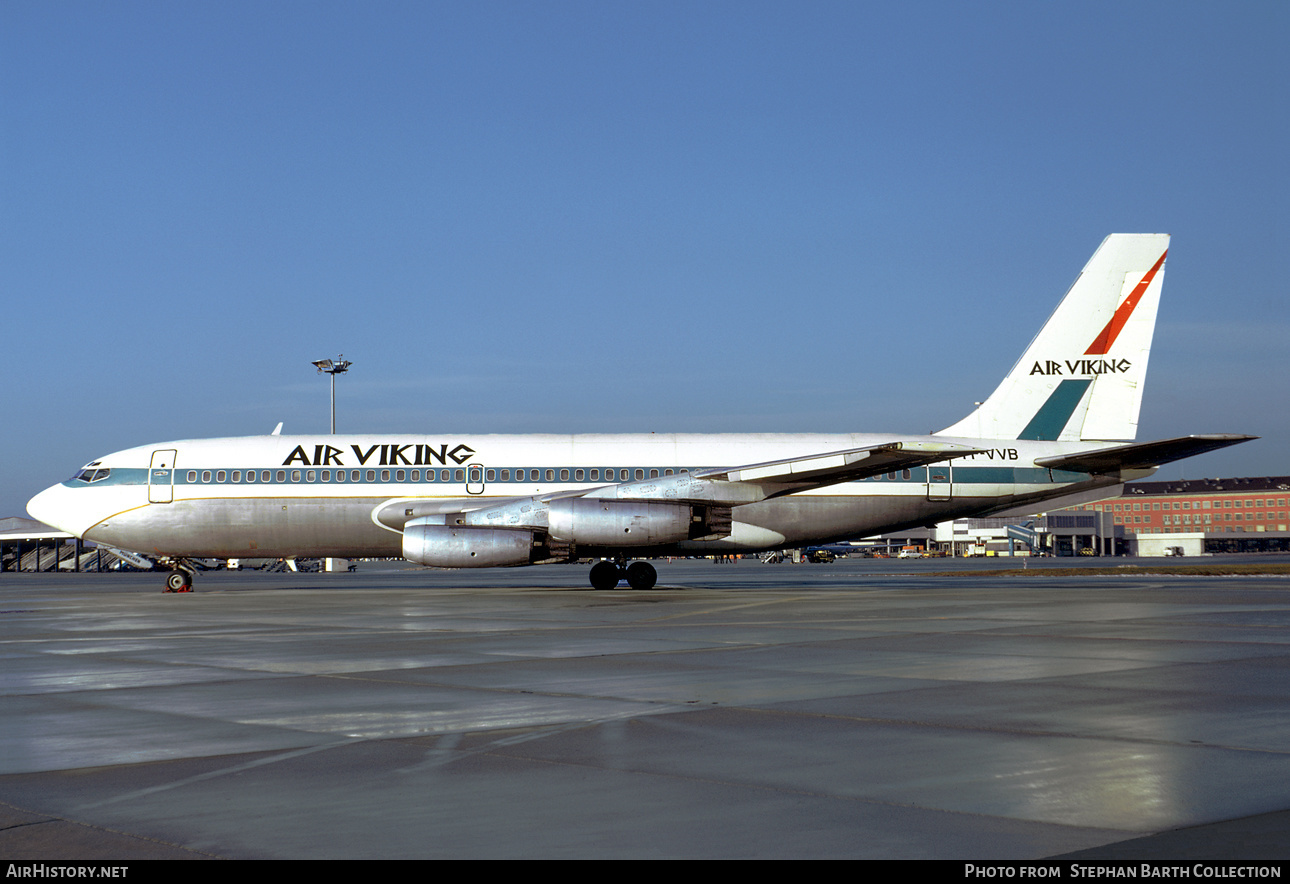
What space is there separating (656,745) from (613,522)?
20.6m

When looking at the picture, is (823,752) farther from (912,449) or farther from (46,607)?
(46,607)

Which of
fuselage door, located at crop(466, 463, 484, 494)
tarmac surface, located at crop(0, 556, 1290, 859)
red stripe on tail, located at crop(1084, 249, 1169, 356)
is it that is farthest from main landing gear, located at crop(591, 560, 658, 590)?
tarmac surface, located at crop(0, 556, 1290, 859)

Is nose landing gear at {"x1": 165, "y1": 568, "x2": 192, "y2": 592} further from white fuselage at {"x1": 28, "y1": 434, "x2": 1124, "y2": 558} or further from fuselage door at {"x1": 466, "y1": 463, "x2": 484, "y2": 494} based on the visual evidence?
fuselage door at {"x1": 466, "y1": 463, "x2": 484, "y2": 494}

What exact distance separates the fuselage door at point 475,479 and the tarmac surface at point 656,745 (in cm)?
1456

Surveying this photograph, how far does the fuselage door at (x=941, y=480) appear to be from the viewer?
31.9 m

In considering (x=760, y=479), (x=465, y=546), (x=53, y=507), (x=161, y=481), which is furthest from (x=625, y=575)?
(x=53, y=507)

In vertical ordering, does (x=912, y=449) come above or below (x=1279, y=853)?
above

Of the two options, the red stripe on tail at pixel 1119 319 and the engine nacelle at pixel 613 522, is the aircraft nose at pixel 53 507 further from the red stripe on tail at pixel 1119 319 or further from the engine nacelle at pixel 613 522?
the red stripe on tail at pixel 1119 319

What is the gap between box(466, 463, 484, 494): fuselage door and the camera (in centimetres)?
3141

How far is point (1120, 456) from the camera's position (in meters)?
30.2

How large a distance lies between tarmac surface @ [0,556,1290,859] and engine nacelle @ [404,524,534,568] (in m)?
10.7

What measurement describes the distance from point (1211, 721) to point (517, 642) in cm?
937

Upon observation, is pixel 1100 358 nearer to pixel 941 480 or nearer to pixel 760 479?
pixel 941 480
